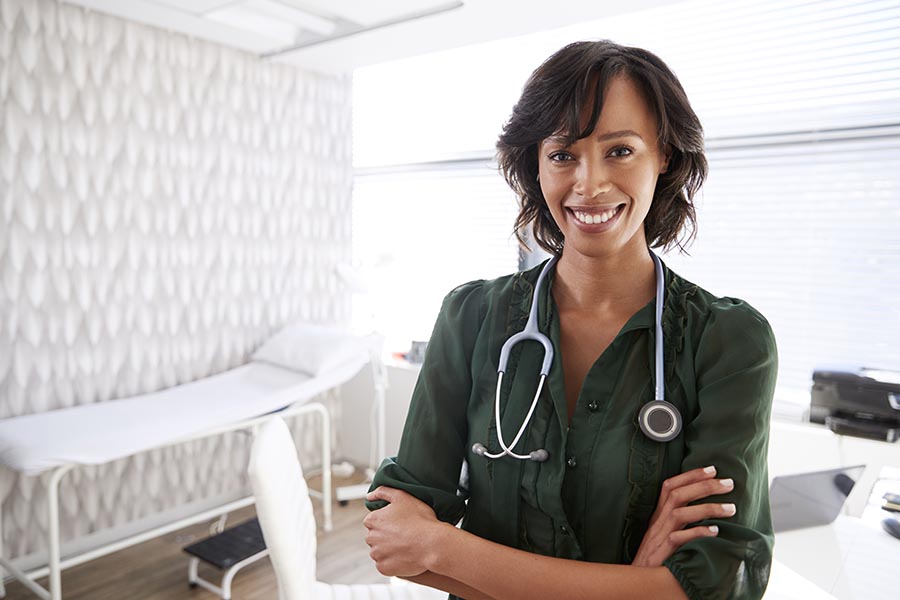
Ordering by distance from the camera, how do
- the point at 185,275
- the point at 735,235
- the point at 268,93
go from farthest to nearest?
the point at 268,93 < the point at 185,275 < the point at 735,235

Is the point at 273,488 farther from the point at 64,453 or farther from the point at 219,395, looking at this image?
the point at 219,395

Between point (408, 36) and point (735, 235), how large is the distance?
6.10 ft

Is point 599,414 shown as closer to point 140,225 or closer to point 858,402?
point 858,402

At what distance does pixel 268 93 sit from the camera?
372 centimetres

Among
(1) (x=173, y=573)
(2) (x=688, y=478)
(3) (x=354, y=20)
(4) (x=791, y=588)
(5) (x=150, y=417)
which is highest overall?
(3) (x=354, y=20)

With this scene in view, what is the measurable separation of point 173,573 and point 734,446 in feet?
9.09

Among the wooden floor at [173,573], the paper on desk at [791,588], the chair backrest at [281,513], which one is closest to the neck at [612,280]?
the paper on desk at [791,588]

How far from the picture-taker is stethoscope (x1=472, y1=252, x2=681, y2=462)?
0.92m

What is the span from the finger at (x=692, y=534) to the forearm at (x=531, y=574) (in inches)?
1.8

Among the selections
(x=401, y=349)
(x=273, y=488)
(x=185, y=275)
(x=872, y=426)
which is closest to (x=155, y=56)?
(x=185, y=275)

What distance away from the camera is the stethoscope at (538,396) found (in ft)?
3.02

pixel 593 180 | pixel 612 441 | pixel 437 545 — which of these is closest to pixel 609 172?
pixel 593 180

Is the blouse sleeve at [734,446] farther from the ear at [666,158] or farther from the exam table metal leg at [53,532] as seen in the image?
the exam table metal leg at [53,532]

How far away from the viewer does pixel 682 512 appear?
2.86 feet
